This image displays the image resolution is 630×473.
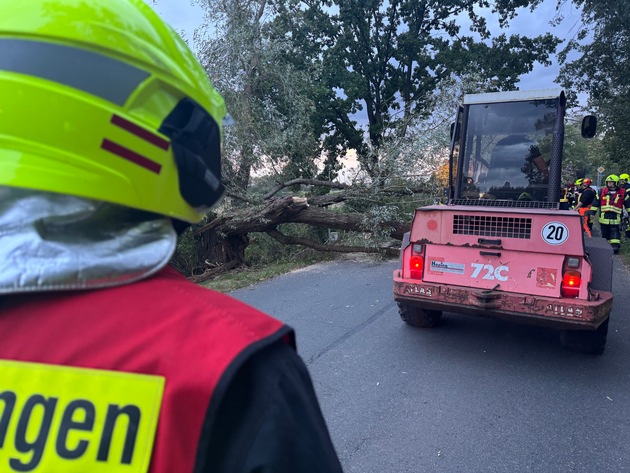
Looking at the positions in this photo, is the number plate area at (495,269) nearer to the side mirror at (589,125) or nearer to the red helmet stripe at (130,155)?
the side mirror at (589,125)

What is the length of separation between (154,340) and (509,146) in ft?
19.8

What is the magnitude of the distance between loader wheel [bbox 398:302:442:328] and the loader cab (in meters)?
1.77

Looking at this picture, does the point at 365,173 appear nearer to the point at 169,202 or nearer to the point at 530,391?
the point at 530,391

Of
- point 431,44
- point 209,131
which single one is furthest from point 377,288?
Result: point 431,44

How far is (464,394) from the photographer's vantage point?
396cm

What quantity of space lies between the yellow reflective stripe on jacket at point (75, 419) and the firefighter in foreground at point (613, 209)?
13.1 metres

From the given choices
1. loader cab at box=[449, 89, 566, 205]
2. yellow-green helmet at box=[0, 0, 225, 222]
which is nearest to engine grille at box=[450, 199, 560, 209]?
loader cab at box=[449, 89, 566, 205]

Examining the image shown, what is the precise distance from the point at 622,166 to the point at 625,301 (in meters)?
12.1

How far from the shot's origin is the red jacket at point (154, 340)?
2.55ft

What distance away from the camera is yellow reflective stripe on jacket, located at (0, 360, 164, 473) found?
0.78m

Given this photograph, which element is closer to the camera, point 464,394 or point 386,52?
point 464,394

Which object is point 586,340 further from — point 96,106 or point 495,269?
point 96,106

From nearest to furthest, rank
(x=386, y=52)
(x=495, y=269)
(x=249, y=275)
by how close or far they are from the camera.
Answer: (x=495, y=269) → (x=249, y=275) → (x=386, y=52)

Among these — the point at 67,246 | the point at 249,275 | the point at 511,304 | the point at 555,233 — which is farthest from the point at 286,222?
the point at 67,246
